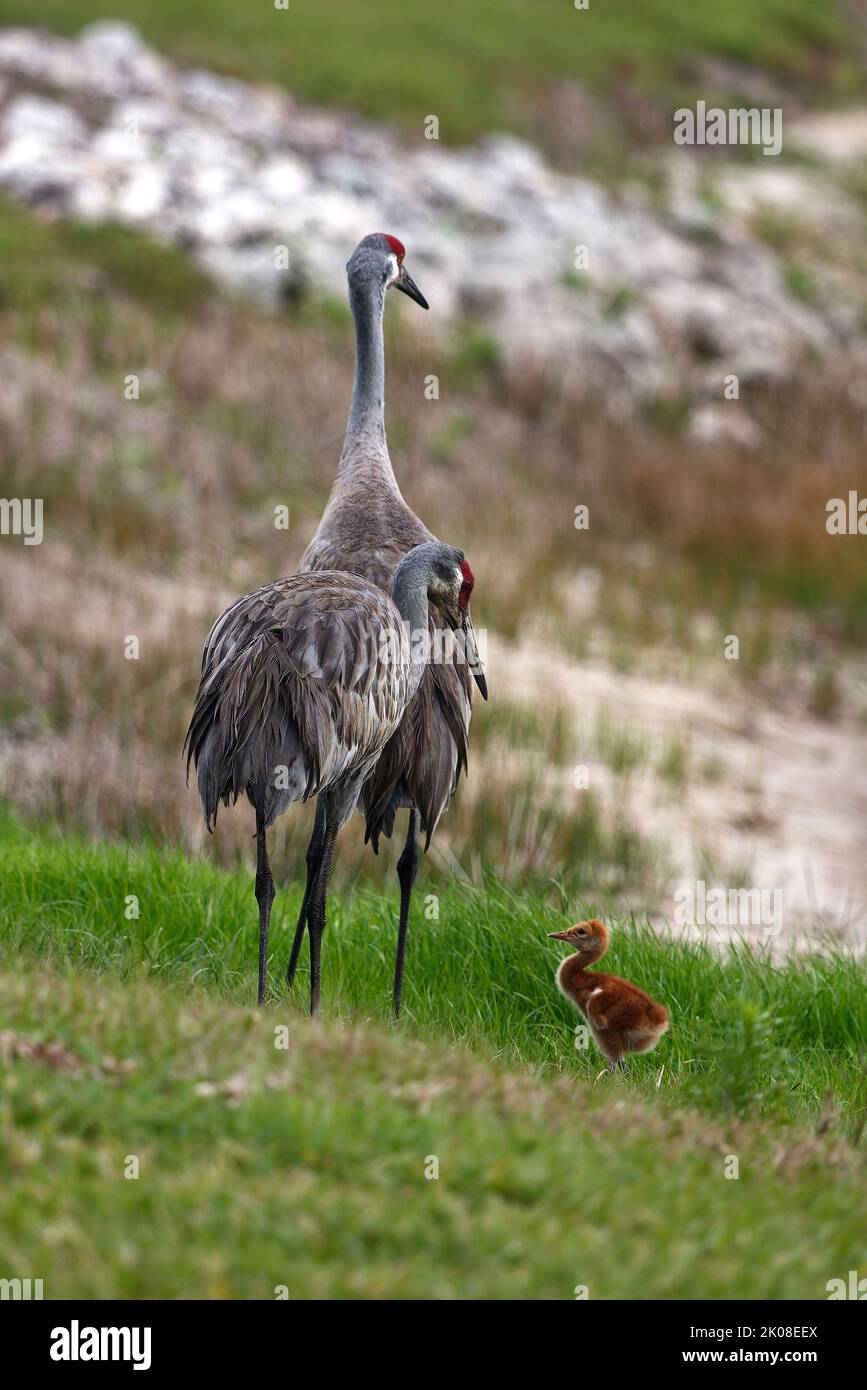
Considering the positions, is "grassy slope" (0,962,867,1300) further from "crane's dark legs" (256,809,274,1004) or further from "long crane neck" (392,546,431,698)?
"long crane neck" (392,546,431,698)

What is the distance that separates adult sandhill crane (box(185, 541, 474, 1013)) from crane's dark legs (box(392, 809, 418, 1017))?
1.38 feet

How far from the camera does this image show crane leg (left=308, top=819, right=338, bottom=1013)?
17.7ft

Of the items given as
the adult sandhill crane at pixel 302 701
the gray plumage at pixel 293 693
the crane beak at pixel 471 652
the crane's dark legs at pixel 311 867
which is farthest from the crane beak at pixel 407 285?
the crane's dark legs at pixel 311 867

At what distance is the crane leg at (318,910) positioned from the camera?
17.7ft

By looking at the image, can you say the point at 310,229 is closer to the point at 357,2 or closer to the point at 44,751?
the point at 44,751

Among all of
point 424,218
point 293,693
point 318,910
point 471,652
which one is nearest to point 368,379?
point 471,652

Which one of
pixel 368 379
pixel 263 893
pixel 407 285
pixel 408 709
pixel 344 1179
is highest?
pixel 407 285

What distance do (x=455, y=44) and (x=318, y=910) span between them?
34700 mm

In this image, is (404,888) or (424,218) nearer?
(404,888)

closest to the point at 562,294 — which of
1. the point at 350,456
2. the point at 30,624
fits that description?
the point at 30,624

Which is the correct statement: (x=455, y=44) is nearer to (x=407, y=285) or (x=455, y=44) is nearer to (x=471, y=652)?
(x=407, y=285)

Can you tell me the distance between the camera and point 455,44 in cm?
3675

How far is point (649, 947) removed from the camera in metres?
6.68
